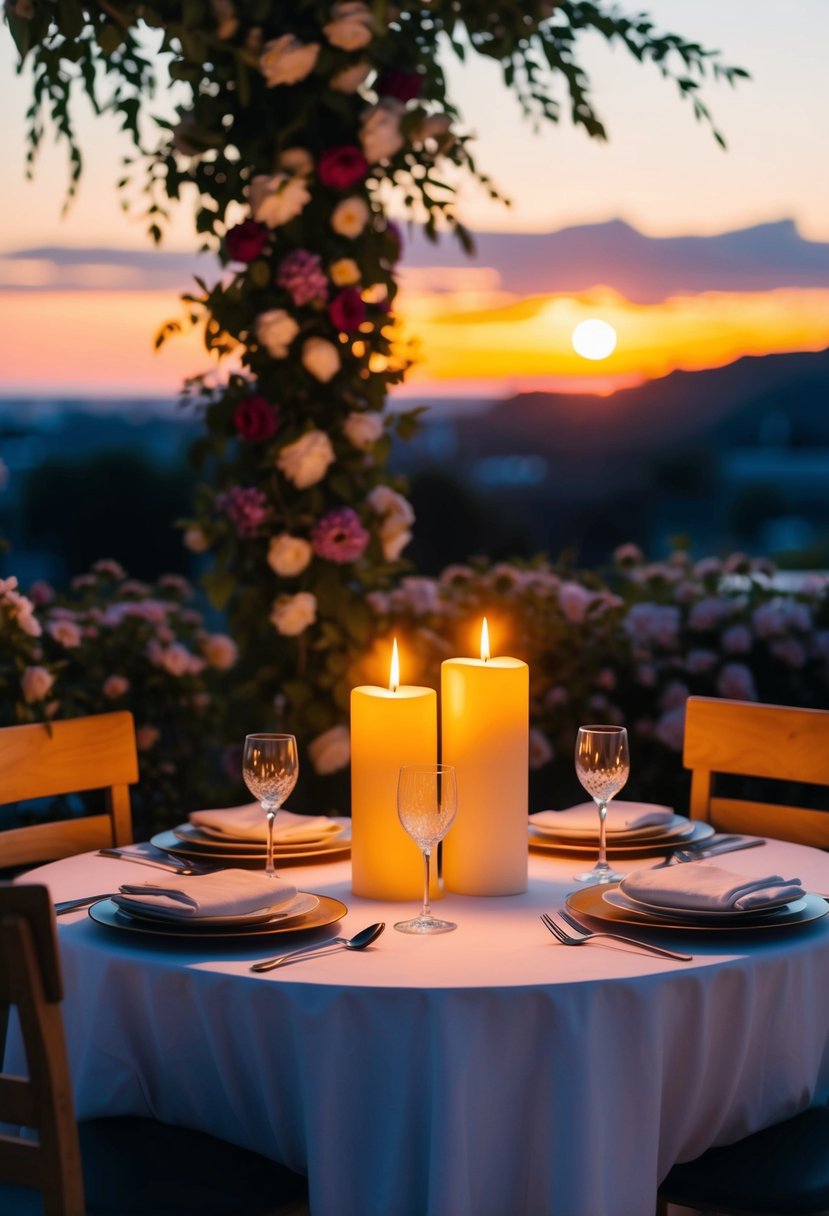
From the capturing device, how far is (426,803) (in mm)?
1684

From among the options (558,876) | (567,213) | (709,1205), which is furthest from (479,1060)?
(567,213)

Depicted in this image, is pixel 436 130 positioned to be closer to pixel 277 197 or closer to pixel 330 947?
pixel 277 197

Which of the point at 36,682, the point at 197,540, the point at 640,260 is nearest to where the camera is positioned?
the point at 36,682

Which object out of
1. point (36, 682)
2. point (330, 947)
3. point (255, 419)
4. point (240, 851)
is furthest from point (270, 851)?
point (255, 419)

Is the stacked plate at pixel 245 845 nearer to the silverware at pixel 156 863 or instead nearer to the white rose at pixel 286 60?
the silverware at pixel 156 863

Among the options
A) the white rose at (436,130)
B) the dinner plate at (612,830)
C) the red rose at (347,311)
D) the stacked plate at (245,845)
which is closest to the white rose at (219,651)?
the red rose at (347,311)

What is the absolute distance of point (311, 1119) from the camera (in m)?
1.53

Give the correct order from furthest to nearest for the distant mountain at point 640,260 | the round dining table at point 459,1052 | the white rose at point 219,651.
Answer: the distant mountain at point 640,260
the white rose at point 219,651
the round dining table at point 459,1052

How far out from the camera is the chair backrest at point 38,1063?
4.24ft

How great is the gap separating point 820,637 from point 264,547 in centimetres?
158

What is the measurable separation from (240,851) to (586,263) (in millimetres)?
3334

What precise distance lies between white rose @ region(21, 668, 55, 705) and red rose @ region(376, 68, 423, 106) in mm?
1526

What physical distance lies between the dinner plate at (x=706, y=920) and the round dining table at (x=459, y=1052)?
13mm

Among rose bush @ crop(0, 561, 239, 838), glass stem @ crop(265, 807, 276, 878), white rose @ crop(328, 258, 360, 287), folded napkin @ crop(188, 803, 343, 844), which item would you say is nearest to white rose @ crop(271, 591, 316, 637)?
rose bush @ crop(0, 561, 239, 838)
